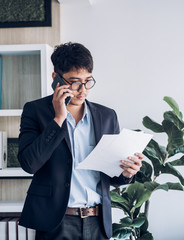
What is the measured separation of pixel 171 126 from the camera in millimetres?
2549

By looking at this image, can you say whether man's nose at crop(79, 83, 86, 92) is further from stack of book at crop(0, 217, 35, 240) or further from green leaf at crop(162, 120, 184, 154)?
stack of book at crop(0, 217, 35, 240)

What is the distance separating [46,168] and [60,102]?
0.27 m

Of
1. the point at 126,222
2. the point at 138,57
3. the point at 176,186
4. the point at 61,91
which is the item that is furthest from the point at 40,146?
the point at 138,57

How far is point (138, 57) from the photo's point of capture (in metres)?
2.96

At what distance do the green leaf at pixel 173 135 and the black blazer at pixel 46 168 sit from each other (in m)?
1.03

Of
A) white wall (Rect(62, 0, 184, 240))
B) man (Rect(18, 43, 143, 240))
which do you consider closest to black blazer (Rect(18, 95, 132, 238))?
man (Rect(18, 43, 143, 240))

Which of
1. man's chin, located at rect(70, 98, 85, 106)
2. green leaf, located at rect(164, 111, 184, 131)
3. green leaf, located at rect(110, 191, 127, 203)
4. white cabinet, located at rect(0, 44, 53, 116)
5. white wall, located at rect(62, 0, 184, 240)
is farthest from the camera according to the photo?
white wall, located at rect(62, 0, 184, 240)

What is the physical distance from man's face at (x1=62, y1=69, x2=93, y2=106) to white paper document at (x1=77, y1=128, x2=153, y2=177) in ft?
0.68

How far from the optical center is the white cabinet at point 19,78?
2695 millimetres

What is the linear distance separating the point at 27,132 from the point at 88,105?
0.30 meters

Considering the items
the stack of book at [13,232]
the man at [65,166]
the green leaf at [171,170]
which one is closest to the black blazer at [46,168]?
the man at [65,166]

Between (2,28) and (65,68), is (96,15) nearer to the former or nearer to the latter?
(2,28)

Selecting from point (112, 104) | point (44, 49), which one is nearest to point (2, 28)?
point (44, 49)

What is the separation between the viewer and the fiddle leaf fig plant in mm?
2496
